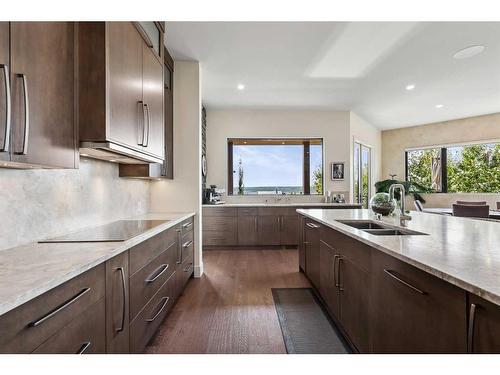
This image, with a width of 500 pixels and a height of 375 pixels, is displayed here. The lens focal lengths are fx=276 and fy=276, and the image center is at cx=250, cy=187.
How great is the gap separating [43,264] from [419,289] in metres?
1.52

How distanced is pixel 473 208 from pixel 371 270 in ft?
13.5

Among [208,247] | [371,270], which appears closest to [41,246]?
[371,270]

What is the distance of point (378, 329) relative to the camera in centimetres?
147

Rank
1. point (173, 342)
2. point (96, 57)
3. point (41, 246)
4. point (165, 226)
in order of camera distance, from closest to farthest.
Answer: point (41, 246), point (96, 57), point (173, 342), point (165, 226)

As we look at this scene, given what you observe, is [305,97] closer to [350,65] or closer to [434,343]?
[350,65]

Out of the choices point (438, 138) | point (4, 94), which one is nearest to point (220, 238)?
point (4, 94)

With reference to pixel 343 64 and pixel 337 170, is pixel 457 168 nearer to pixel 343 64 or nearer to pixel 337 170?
pixel 337 170

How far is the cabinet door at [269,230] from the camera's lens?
5258 millimetres

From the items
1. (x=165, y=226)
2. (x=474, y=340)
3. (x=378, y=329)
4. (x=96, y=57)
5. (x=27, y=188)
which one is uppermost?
(x=96, y=57)

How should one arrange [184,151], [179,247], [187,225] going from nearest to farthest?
[179,247] < [187,225] < [184,151]

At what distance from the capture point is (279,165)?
609 centimetres

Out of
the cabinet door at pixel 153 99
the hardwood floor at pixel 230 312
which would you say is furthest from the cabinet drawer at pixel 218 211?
the cabinet door at pixel 153 99

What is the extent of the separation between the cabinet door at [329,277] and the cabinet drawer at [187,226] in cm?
146

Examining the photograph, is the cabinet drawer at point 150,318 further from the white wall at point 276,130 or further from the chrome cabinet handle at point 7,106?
the white wall at point 276,130
